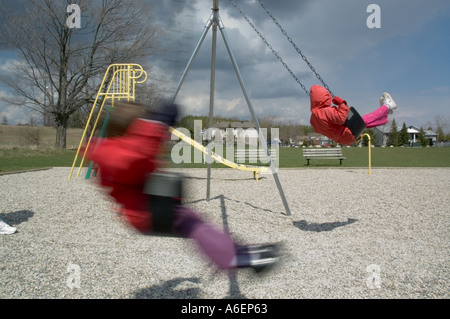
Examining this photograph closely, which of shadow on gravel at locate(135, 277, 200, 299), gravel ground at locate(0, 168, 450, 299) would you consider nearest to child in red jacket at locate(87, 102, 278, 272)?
gravel ground at locate(0, 168, 450, 299)

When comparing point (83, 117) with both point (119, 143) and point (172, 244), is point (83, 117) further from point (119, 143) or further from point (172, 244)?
point (119, 143)

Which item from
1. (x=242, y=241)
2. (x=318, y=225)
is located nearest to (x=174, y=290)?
(x=242, y=241)

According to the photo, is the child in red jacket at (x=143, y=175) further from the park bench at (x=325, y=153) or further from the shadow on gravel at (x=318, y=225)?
the park bench at (x=325, y=153)

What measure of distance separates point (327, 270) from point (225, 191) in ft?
17.0

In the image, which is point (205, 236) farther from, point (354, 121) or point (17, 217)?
point (17, 217)

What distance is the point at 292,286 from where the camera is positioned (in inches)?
122

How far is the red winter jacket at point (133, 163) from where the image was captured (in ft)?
5.90

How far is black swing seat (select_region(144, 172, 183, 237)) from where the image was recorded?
188 cm

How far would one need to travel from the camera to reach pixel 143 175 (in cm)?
185

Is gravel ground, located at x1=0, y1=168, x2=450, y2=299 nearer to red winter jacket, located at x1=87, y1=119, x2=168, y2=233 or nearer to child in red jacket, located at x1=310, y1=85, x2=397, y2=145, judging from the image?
red winter jacket, located at x1=87, y1=119, x2=168, y2=233

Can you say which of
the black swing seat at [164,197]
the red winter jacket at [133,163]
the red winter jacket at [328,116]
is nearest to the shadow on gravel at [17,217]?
the red winter jacket at [133,163]

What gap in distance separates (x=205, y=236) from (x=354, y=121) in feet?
7.07

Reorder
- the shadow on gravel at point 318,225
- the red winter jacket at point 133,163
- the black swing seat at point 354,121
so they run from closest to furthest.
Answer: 1. the red winter jacket at point 133,163
2. the black swing seat at point 354,121
3. the shadow on gravel at point 318,225

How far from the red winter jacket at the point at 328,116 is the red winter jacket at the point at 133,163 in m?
2.17
